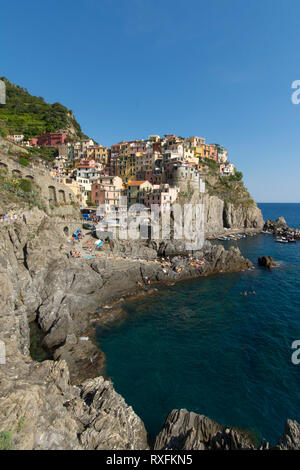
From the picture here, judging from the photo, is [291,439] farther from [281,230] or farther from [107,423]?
[281,230]

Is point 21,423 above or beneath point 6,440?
beneath

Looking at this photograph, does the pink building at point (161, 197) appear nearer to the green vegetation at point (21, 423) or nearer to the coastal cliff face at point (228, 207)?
the coastal cliff face at point (228, 207)

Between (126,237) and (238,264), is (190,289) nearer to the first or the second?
(238,264)

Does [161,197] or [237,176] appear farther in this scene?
[237,176]

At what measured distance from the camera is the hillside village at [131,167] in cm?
5753

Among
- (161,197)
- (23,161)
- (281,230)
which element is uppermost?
(23,161)

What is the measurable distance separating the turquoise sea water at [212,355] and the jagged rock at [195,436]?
183 cm

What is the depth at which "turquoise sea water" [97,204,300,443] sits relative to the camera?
1528cm

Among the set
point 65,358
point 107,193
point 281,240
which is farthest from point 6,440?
point 281,240

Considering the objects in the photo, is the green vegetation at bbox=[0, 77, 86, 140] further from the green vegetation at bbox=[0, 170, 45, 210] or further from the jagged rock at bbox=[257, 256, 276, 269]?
the jagged rock at bbox=[257, 256, 276, 269]

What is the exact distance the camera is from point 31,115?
98.2 metres

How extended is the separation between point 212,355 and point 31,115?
114698mm

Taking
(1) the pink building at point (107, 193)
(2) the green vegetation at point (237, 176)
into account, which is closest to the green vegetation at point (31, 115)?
(1) the pink building at point (107, 193)

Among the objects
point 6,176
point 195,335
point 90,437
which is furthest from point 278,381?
point 6,176
